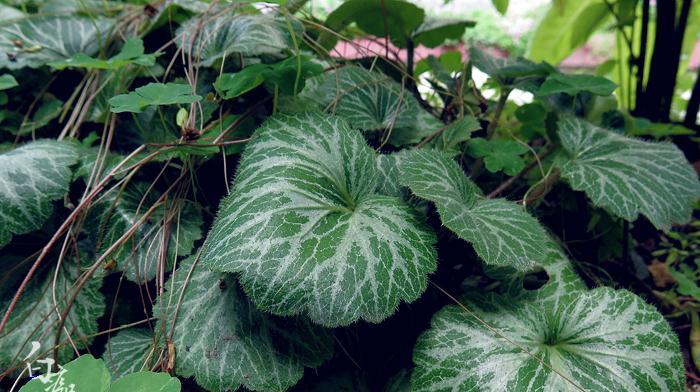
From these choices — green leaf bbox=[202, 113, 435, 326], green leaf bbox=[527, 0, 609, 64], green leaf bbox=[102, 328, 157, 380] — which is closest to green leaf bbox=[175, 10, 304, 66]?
green leaf bbox=[202, 113, 435, 326]

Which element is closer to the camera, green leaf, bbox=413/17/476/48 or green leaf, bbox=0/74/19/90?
green leaf, bbox=0/74/19/90

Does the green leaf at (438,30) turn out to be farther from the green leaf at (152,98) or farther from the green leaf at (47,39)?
the green leaf at (47,39)

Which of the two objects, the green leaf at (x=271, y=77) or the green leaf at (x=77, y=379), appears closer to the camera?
the green leaf at (x=77, y=379)

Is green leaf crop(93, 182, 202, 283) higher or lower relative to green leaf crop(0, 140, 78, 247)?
lower

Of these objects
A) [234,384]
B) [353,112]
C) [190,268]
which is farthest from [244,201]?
[353,112]

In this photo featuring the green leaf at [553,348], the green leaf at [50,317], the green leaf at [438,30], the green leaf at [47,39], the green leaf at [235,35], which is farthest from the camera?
the green leaf at [438,30]

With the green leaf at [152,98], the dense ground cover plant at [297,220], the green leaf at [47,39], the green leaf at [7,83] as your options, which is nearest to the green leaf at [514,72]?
the dense ground cover plant at [297,220]

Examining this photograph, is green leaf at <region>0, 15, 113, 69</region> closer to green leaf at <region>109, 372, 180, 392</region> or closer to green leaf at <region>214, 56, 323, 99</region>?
green leaf at <region>214, 56, 323, 99</region>
